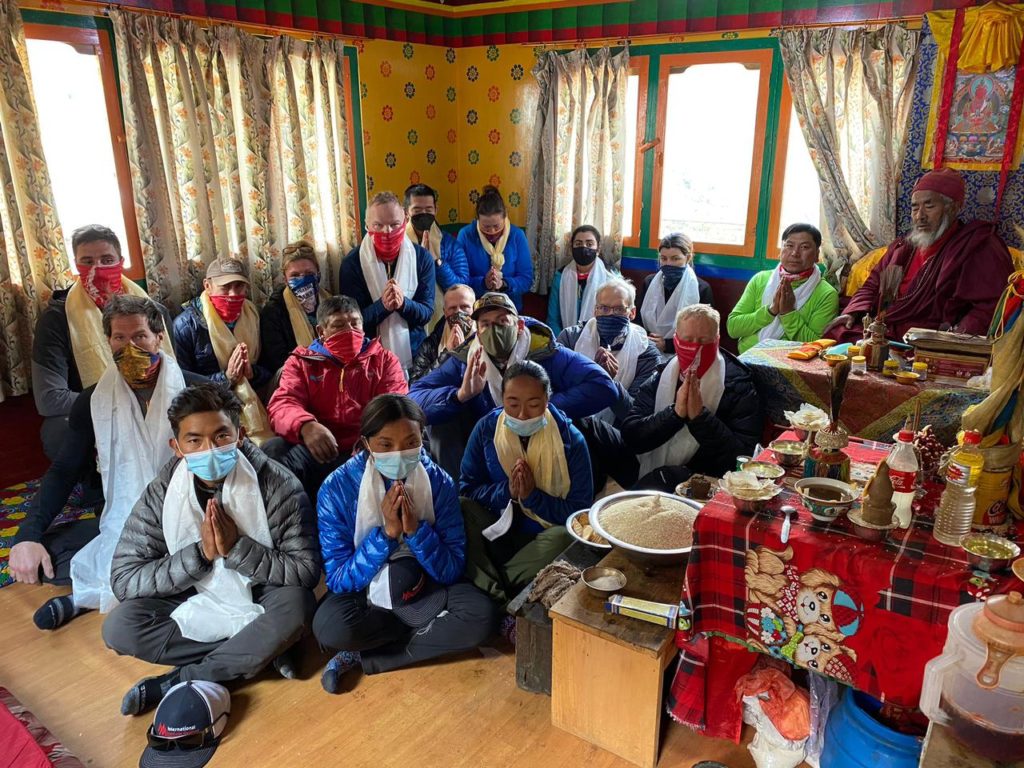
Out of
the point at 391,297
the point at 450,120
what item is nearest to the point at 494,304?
the point at 391,297

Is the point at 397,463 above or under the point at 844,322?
under

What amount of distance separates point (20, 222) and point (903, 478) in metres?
4.51

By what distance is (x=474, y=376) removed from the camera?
12.2ft

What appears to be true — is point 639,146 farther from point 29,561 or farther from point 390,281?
point 29,561

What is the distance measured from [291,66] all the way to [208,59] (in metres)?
0.64

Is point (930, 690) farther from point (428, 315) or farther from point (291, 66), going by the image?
point (291, 66)

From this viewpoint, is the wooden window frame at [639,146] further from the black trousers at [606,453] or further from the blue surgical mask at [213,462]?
the blue surgical mask at [213,462]

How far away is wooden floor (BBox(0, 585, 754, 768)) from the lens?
245 centimetres

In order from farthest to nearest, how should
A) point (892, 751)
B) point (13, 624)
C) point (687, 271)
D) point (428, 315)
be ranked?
point (687, 271), point (428, 315), point (13, 624), point (892, 751)

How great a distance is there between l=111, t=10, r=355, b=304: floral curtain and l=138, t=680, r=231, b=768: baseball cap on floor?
10.0ft

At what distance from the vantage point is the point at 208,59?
4.87 metres

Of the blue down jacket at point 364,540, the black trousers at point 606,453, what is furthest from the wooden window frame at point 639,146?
the blue down jacket at point 364,540

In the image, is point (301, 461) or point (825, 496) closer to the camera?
point (825, 496)

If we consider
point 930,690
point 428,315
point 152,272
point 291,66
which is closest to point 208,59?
point 291,66
